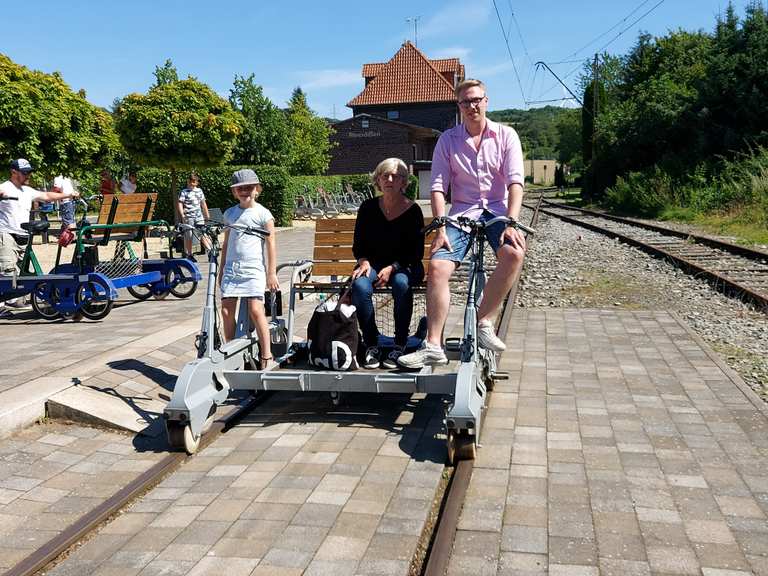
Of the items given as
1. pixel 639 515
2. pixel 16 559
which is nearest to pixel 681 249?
pixel 639 515

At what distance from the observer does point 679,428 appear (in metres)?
5.13

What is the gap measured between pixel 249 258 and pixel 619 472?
10.2 ft

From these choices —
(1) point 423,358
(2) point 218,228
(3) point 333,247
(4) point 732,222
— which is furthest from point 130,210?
(4) point 732,222

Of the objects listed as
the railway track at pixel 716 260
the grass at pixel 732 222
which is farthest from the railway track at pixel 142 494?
the grass at pixel 732 222

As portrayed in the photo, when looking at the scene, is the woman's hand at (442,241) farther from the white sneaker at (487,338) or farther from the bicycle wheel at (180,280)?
the bicycle wheel at (180,280)

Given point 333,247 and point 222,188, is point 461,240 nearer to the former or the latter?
point 333,247

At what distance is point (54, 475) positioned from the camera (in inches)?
183

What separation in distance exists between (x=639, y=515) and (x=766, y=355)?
170 inches

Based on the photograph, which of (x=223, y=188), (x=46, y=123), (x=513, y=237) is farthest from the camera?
(x=223, y=188)

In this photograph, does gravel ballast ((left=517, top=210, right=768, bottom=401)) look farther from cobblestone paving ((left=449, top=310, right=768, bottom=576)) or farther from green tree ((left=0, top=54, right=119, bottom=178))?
green tree ((left=0, top=54, right=119, bottom=178))

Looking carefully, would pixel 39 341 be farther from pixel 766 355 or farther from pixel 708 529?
pixel 766 355

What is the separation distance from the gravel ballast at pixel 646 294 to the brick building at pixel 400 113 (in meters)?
51.1

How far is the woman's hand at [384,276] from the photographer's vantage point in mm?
5871

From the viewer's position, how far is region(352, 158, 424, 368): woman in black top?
589 centimetres
